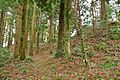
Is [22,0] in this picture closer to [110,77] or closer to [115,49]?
[115,49]

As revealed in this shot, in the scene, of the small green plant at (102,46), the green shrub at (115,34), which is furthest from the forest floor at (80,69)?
the green shrub at (115,34)

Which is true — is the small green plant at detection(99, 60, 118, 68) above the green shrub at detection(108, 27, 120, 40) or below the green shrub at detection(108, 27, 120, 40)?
below

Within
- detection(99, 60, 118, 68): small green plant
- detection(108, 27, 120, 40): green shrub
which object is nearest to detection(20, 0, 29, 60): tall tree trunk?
detection(99, 60, 118, 68): small green plant

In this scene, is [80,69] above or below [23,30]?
below

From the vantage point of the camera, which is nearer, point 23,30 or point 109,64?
point 109,64

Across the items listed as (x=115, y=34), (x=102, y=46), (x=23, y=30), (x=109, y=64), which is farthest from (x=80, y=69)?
(x=115, y=34)

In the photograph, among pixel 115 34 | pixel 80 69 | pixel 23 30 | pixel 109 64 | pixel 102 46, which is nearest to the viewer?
pixel 80 69

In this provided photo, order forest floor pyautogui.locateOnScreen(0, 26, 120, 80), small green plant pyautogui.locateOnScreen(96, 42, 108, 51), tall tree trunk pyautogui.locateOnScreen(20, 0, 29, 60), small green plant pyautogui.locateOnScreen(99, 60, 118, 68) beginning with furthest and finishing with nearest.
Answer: small green plant pyautogui.locateOnScreen(96, 42, 108, 51) < tall tree trunk pyautogui.locateOnScreen(20, 0, 29, 60) < small green plant pyautogui.locateOnScreen(99, 60, 118, 68) < forest floor pyautogui.locateOnScreen(0, 26, 120, 80)

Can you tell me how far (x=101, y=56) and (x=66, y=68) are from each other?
3.09 meters

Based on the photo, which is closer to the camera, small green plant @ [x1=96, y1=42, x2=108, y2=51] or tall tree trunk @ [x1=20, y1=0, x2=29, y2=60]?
tall tree trunk @ [x1=20, y1=0, x2=29, y2=60]

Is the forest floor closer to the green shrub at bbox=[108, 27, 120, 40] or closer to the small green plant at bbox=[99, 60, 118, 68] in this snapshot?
the small green plant at bbox=[99, 60, 118, 68]

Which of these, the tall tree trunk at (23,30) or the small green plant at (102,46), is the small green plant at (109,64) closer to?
the small green plant at (102,46)

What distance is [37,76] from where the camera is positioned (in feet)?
31.8

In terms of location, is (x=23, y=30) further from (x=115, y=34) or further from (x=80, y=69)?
(x=115, y=34)
